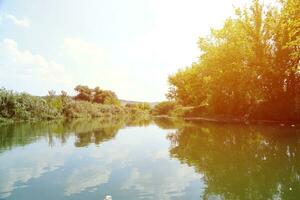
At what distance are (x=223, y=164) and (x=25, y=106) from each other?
36.1 metres

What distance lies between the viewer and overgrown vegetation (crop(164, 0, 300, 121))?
3002cm

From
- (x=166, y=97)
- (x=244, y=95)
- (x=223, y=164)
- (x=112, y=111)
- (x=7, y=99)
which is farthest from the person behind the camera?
(x=112, y=111)

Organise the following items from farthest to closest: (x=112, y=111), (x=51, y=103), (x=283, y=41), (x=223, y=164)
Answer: (x=112, y=111) → (x=51, y=103) → (x=283, y=41) → (x=223, y=164)

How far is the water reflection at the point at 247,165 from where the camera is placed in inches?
340

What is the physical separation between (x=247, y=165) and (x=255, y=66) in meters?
22.4

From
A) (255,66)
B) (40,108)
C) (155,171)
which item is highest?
(255,66)

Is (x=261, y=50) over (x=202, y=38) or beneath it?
beneath

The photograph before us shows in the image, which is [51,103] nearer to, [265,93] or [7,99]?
[7,99]

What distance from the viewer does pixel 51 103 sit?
52875 mm

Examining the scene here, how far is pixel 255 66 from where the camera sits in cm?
3234

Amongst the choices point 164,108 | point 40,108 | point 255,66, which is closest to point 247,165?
point 255,66

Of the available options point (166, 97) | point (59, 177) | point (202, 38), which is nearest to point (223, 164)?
point (59, 177)

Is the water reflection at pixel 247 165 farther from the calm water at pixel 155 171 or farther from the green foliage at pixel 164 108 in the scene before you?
the green foliage at pixel 164 108

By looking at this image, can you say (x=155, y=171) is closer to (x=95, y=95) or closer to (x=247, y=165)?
(x=247, y=165)
